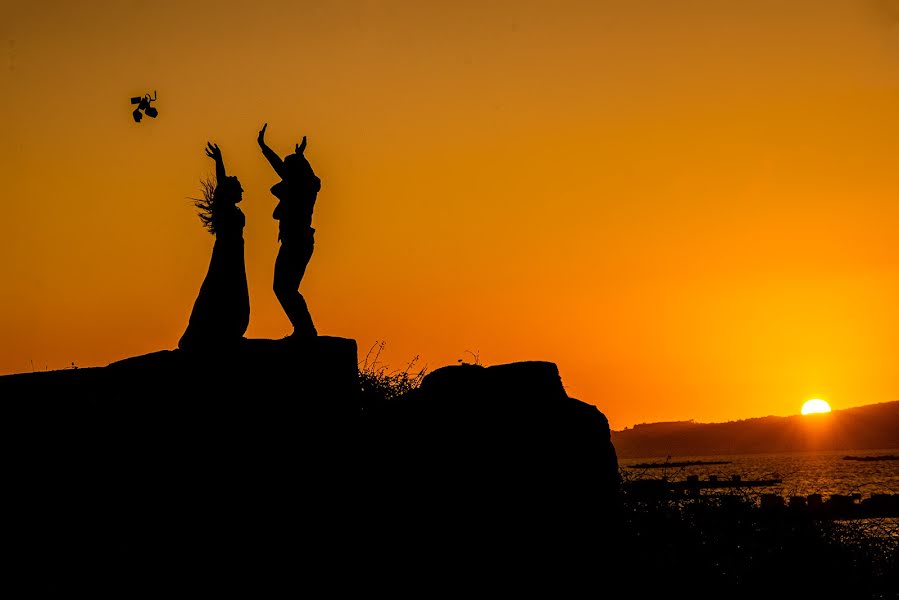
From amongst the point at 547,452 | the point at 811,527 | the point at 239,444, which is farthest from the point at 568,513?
the point at 811,527

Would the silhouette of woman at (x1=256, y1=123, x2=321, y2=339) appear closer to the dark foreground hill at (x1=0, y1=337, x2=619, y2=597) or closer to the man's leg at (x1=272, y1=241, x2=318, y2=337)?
the man's leg at (x1=272, y1=241, x2=318, y2=337)

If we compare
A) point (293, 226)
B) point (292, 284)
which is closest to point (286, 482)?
point (292, 284)

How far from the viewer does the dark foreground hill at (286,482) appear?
11.5 meters

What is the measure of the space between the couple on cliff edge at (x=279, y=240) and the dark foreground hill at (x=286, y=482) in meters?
1.11

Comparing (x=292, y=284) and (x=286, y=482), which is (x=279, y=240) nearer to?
(x=292, y=284)

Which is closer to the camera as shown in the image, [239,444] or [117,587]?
[117,587]

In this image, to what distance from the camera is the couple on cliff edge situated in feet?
45.1

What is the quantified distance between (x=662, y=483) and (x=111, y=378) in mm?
13708

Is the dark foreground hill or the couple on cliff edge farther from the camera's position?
the couple on cliff edge

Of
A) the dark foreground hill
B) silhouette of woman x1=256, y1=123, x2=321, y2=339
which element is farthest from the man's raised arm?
the dark foreground hill

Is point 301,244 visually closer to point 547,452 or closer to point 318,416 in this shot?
point 318,416

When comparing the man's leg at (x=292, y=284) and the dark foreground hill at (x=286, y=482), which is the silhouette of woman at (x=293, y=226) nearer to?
the man's leg at (x=292, y=284)

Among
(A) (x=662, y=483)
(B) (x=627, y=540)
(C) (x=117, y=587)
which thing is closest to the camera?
(C) (x=117, y=587)

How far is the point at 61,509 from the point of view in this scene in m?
11.8
